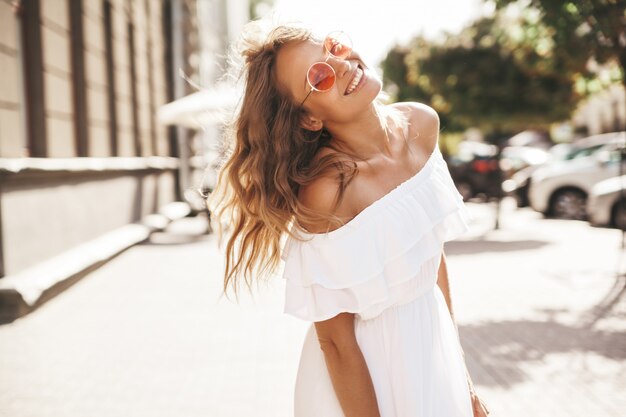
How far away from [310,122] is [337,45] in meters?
0.22

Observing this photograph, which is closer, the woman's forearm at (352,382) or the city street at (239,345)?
the woman's forearm at (352,382)

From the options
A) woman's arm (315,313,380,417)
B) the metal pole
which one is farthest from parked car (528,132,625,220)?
woman's arm (315,313,380,417)

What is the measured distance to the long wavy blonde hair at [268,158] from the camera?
6.15ft

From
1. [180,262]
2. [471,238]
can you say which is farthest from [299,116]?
[471,238]

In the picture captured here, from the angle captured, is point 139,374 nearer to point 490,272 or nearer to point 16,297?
point 16,297

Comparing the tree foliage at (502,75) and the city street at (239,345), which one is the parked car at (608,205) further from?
the city street at (239,345)

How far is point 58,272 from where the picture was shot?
26.5 ft

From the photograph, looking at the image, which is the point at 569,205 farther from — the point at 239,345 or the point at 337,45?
the point at 337,45

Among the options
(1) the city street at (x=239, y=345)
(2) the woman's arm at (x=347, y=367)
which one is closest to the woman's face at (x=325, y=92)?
(2) the woman's arm at (x=347, y=367)

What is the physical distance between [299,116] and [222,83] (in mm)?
839

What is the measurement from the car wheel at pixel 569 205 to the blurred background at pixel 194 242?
5 cm

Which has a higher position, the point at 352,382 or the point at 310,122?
the point at 310,122

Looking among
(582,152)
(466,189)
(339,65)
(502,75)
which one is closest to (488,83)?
Answer: (502,75)

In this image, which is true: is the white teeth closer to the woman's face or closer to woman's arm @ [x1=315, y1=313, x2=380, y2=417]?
the woman's face
